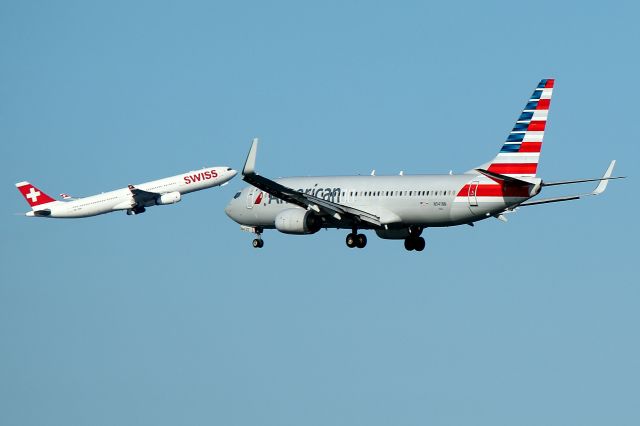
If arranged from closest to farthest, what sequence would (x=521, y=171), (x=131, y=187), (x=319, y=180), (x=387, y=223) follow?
(x=521, y=171), (x=387, y=223), (x=319, y=180), (x=131, y=187)

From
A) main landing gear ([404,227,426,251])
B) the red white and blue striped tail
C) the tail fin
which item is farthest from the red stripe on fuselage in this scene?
the tail fin

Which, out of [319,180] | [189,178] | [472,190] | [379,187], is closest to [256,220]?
[319,180]

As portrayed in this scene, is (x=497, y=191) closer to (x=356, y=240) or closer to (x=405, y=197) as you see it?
(x=405, y=197)

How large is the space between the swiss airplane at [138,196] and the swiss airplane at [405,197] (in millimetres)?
43902

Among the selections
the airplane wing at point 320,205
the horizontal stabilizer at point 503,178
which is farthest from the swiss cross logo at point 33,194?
the horizontal stabilizer at point 503,178

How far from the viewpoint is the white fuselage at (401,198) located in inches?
3199

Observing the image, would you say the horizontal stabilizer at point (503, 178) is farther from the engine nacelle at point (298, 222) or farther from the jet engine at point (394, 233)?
the engine nacelle at point (298, 222)

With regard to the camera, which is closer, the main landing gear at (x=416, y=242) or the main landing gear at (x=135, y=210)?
the main landing gear at (x=416, y=242)

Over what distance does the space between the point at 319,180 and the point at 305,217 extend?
5.35 metres

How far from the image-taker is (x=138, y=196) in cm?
14038

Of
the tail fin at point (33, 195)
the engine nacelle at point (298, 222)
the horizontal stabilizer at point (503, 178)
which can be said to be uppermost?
the tail fin at point (33, 195)

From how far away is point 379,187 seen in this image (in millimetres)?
88375

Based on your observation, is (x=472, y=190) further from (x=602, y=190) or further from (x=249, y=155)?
(x=249, y=155)

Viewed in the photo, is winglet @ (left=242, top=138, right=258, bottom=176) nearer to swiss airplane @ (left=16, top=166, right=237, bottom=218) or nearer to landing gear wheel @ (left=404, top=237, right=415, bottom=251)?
landing gear wheel @ (left=404, top=237, right=415, bottom=251)
